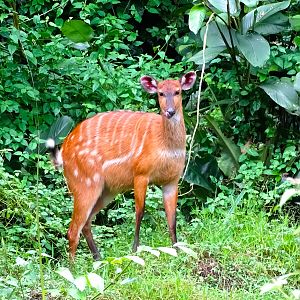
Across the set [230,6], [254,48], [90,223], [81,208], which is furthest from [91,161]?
[230,6]

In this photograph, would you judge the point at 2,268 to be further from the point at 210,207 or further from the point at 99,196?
the point at 210,207

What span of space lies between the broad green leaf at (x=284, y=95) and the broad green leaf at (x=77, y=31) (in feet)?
5.28

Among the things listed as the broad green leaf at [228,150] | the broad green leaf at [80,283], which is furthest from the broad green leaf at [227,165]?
the broad green leaf at [80,283]

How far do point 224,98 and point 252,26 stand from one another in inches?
37.4

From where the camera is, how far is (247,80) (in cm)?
766

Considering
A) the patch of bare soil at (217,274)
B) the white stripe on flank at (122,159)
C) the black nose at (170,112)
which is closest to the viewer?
the patch of bare soil at (217,274)

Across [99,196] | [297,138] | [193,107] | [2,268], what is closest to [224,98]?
[193,107]

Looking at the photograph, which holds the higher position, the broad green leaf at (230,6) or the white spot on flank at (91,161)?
the broad green leaf at (230,6)

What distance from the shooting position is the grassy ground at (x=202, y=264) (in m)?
4.90

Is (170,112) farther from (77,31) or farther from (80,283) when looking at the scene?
(80,283)

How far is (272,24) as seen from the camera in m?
7.45

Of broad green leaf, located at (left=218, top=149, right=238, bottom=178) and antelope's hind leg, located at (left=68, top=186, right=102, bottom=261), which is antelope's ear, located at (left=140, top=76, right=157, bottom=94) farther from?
broad green leaf, located at (left=218, top=149, right=238, bottom=178)

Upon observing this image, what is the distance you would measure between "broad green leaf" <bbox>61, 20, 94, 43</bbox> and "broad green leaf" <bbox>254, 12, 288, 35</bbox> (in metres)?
1.46

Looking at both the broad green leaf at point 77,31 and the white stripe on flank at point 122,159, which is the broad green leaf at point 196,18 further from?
A: the broad green leaf at point 77,31
